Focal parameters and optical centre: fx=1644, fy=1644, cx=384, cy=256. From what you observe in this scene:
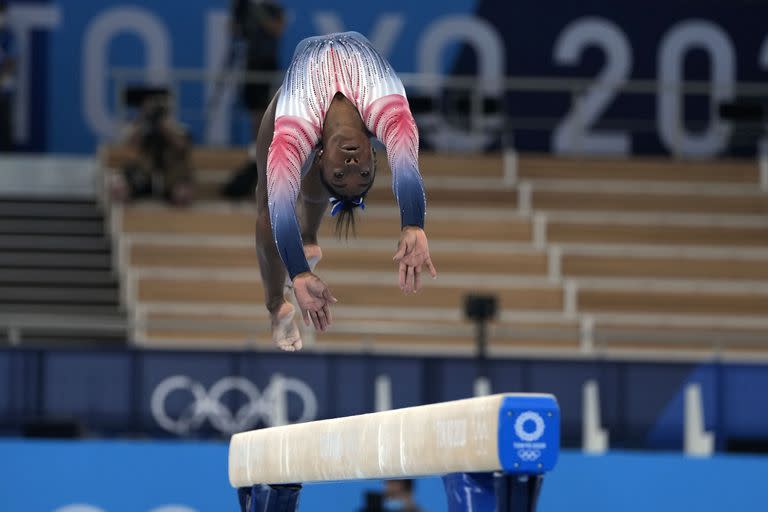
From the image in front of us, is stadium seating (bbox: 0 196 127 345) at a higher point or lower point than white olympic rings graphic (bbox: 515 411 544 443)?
higher

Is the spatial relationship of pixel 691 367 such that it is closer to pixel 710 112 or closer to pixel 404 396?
pixel 404 396

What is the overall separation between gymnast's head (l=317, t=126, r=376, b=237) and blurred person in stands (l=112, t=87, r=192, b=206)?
317 inches

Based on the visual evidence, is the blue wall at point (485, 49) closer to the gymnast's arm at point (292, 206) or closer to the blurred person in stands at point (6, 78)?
the blurred person in stands at point (6, 78)

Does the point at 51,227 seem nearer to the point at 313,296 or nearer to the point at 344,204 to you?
the point at 344,204

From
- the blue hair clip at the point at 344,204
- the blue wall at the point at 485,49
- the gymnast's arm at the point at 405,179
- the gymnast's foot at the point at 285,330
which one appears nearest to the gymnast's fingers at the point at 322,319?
the gymnast's arm at the point at 405,179

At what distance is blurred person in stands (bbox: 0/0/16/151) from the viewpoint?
14.8 meters

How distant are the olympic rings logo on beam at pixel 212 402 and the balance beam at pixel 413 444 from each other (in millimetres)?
4054

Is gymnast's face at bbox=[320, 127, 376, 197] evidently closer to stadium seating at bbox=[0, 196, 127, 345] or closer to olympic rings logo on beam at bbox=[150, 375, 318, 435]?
olympic rings logo on beam at bbox=[150, 375, 318, 435]

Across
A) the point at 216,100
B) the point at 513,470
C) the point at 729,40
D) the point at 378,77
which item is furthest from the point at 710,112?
the point at 513,470

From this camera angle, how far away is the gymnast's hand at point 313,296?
16.8 ft

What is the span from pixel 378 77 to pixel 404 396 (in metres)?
5.10

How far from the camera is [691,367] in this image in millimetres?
10359

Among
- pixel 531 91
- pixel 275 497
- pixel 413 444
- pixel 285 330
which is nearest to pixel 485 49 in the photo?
A: pixel 531 91

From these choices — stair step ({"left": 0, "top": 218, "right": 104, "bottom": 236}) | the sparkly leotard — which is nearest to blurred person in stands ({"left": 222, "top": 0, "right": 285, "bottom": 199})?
stair step ({"left": 0, "top": 218, "right": 104, "bottom": 236})
